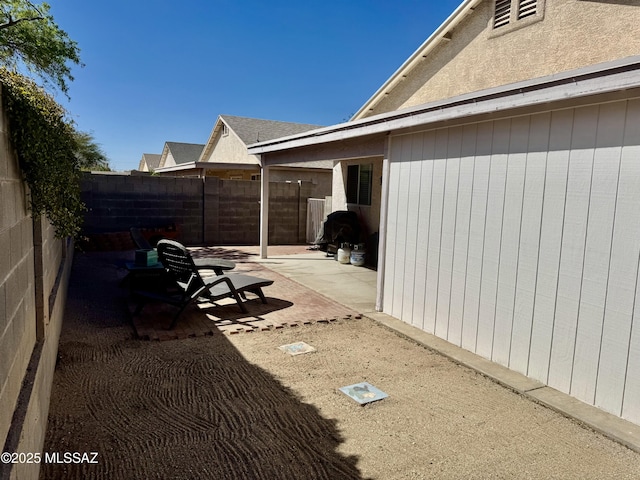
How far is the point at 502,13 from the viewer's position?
959cm

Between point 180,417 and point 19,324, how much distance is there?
1652 mm

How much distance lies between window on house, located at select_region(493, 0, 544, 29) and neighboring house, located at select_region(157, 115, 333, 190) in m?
10.3

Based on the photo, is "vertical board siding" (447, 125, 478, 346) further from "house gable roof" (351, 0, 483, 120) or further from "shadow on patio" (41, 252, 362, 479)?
"house gable roof" (351, 0, 483, 120)

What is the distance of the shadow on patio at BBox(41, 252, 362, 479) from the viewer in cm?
300

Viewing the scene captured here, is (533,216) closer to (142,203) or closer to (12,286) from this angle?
(12,286)

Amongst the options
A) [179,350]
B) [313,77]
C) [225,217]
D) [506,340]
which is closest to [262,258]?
[225,217]

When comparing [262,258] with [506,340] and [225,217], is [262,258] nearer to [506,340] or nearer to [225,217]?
[225,217]

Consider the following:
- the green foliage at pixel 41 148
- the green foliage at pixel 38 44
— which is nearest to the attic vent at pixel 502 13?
the green foliage at pixel 41 148

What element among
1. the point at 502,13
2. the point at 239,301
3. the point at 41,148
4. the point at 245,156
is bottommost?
the point at 239,301

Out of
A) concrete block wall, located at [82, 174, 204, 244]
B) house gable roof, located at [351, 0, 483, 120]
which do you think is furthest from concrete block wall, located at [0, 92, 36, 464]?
concrete block wall, located at [82, 174, 204, 244]

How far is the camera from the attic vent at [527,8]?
895 centimetres

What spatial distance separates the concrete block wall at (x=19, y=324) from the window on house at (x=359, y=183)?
10041 mm

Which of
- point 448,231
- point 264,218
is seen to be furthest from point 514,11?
point 264,218

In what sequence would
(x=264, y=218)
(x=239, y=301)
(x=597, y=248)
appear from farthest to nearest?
1. (x=264, y=218)
2. (x=239, y=301)
3. (x=597, y=248)
